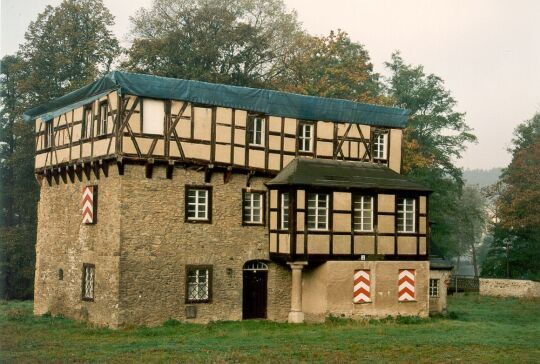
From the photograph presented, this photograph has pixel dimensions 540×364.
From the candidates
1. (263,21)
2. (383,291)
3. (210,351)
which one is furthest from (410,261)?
(263,21)

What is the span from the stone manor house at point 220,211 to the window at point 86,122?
6cm

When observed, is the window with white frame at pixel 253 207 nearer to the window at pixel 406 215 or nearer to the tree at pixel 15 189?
the window at pixel 406 215

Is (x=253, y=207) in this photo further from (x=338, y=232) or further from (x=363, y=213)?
(x=363, y=213)

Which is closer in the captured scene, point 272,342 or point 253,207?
point 272,342

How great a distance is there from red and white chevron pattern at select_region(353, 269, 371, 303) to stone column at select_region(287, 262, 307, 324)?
198 centimetres

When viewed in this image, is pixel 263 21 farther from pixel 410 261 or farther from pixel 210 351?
pixel 210 351

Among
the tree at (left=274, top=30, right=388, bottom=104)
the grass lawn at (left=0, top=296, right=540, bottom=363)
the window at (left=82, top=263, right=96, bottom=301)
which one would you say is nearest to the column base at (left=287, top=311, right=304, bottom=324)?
the grass lawn at (left=0, top=296, right=540, bottom=363)

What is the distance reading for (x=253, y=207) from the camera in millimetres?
28969

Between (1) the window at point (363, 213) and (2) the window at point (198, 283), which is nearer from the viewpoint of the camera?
(2) the window at point (198, 283)

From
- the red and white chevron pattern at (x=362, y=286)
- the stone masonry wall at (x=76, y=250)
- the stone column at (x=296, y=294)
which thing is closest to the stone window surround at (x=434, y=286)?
the red and white chevron pattern at (x=362, y=286)

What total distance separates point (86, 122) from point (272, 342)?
11.4m

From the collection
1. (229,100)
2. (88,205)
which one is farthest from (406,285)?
(88,205)

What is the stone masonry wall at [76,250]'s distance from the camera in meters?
26.3

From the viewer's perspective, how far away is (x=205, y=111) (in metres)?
27.6
